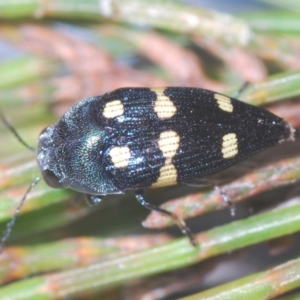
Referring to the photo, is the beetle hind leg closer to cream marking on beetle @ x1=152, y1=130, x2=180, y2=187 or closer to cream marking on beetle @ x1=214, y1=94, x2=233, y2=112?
cream marking on beetle @ x1=152, y1=130, x2=180, y2=187

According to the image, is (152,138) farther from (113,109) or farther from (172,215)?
(172,215)

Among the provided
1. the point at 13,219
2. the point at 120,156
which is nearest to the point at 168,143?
the point at 120,156

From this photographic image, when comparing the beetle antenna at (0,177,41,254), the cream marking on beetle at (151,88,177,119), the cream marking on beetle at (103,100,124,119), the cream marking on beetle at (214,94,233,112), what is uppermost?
the cream marking on beetle at (214,94,233,112)

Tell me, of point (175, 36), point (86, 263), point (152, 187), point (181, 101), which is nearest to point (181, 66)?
point (181, 101)

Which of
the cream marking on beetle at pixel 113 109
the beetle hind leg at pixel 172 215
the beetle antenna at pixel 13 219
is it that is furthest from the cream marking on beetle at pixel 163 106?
the beetle antenna at pixel 13 219

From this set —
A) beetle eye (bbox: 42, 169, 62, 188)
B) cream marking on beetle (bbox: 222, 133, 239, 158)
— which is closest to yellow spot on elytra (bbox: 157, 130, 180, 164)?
cream marking on beetle (bbox: 222, 133, 239, 158)

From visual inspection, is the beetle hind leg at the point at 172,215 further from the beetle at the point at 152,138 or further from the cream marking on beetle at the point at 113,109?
the cream marking on beetle at the point at 113,109

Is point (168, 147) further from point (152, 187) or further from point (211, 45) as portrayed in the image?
point (211, 45)
